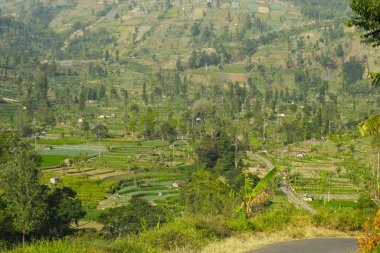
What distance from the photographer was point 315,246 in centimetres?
1231

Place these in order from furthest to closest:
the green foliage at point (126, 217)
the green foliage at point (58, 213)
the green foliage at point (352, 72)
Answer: the green foliage at point (352, 72), the green foliage at point (126, 217), the green foliage at point (58, 213)

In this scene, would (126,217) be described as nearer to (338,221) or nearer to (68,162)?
(338,221)

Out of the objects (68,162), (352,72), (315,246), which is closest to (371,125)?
(315,246)

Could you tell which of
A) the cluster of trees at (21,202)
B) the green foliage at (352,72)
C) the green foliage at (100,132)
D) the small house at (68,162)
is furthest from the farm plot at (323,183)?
the green foliage at (352,72)

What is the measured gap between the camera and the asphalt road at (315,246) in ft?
39.1

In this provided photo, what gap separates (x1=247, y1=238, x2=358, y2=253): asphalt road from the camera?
1193cm

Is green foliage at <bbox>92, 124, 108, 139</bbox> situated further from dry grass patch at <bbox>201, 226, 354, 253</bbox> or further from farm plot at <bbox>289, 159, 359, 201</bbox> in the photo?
dry grass patch at <bbox>201, 226, 354, 253</bbox>

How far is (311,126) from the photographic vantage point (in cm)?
10419

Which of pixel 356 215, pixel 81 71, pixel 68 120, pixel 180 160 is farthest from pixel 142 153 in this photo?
pixel 81 71

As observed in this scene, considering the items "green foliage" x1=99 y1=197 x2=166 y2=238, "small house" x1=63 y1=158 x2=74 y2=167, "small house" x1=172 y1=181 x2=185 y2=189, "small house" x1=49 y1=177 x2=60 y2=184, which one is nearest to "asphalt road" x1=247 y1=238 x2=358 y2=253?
"green foliage" x1=99 y1=197 x2=166 y2=238

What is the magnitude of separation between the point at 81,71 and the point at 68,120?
73433 millimetres

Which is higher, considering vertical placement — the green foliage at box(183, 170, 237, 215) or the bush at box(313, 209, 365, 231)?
the bush at box(313, 209, 365, 231)

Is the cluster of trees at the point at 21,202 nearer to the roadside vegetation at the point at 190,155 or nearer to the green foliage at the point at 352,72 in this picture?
the roadside vegetation at the point at 190,155

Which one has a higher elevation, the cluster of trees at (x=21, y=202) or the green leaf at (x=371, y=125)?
the green leaf at (x=371, y=125)
